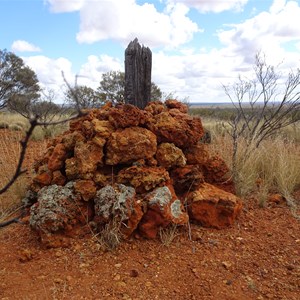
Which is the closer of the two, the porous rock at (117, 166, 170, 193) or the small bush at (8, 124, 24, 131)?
the porous rock at (117, 166, 170, 193)

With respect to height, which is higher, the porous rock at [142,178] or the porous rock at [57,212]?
the porous rock at [142,178]

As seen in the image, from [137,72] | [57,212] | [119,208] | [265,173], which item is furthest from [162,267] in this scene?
[265,173]

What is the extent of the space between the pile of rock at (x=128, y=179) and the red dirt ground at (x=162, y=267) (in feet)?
0.66

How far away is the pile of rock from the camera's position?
10.2ft

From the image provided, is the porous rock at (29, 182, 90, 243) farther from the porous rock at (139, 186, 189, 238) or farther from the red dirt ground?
the porous rock at (139, 186, 189, 238)

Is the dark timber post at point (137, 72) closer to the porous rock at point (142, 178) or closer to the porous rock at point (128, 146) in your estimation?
the porous rock at point (128, 146)

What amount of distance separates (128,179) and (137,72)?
153 cm

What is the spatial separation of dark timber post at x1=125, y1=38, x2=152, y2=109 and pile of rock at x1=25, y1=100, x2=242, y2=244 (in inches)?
15.8

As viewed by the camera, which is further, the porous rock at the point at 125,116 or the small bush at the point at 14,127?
the small bush at the point at 14,127

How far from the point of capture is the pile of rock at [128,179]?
3.11 metres

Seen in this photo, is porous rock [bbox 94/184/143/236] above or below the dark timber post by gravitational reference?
below

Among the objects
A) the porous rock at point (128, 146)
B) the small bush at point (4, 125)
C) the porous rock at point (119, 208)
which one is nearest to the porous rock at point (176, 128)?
the porous rock at point (128, 146)

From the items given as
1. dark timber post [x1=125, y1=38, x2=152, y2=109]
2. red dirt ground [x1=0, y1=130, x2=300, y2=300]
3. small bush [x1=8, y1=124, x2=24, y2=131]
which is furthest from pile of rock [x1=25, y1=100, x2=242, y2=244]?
small bush [x1=8, y1=124, x2=24, y2=131]

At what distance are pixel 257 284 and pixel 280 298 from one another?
0.66 feet
